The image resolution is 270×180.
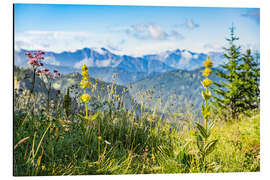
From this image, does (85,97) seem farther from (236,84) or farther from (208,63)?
(236,84)

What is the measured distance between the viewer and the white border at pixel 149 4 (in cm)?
314

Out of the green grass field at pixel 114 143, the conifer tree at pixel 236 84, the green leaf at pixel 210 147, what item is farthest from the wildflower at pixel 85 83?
the conifer tree at pixel 236 84

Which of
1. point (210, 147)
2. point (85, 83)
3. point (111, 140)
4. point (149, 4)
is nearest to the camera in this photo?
point (210, 147)

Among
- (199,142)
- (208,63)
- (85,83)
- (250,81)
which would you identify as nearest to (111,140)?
A: (85,83)

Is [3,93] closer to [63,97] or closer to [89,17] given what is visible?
[63,97]

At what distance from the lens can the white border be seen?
3139 mm

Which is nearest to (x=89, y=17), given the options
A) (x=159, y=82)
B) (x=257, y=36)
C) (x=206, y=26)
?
(x=159, y=82)

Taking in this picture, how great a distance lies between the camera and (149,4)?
3.62 metres

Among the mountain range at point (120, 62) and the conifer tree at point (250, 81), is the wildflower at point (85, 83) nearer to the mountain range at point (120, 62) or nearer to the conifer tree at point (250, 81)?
the mountain range at point (120, 62)

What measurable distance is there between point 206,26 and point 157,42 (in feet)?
2.34

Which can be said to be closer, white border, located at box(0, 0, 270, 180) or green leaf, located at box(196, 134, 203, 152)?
white border, located at box(0, 0, 270, 180)

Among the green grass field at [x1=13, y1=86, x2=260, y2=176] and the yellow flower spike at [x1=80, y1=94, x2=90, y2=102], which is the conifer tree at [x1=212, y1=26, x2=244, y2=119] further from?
the yellow flower spike at [x1=80, y1=94, x2=90, y2=102]

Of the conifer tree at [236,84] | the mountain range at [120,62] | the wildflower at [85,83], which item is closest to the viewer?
the wildflower at [85,83]

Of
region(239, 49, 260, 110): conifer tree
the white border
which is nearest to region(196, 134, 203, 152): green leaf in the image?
the white border
